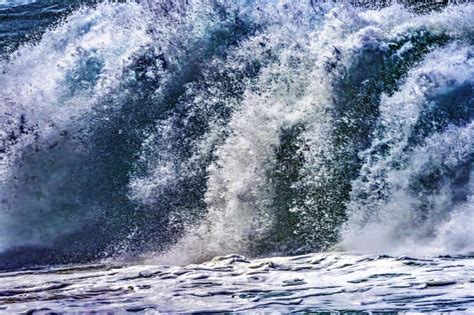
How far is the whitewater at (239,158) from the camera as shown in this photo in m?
5.35

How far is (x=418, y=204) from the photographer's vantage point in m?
5.79

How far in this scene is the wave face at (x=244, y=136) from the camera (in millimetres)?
5898

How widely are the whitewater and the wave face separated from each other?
17 millimetres

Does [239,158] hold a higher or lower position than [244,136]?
lower

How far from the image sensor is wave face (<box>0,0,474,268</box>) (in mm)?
5898

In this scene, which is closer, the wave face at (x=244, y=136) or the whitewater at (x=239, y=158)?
the whitewater at (x=239, y=158)

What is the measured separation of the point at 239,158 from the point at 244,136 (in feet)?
A: 0.81

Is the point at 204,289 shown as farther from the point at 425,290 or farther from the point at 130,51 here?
the point at 130,51

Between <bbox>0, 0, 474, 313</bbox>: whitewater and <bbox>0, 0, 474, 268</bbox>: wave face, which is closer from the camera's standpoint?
<bbox>0, 0, 474, 313</bbox>: whitewater

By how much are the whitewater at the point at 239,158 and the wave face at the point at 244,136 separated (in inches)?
0.7

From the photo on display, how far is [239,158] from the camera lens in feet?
20.7

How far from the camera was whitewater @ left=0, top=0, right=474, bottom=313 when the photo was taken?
17.6ft

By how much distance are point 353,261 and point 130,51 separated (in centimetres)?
357

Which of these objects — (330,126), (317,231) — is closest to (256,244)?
(317,231)
